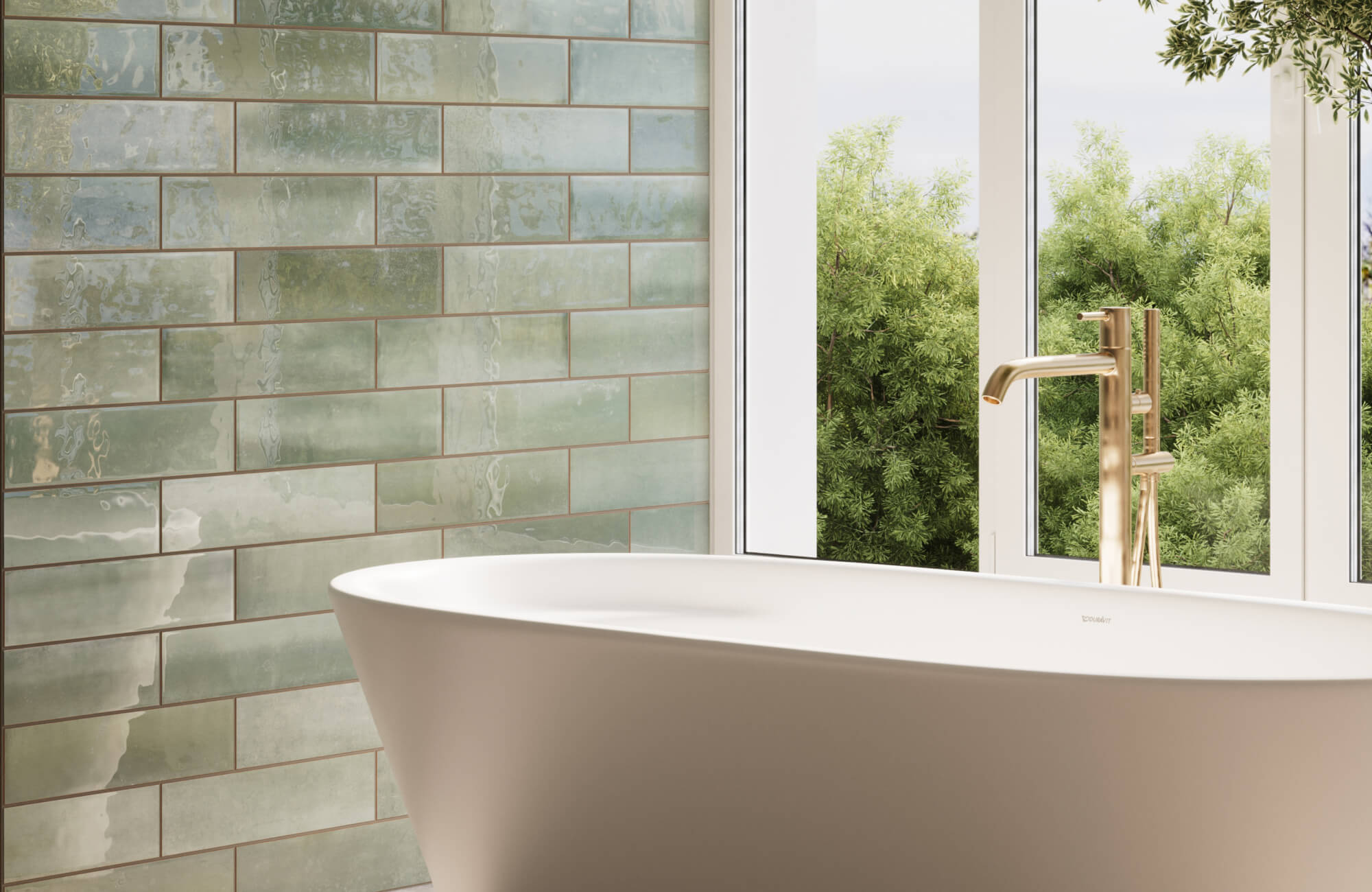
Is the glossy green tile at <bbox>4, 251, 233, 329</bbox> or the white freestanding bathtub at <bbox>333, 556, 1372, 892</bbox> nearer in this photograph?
the white freestanding bathtub at <bbox>333, 556, 1372, 892</bbox>

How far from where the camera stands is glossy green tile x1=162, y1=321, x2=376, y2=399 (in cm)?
233

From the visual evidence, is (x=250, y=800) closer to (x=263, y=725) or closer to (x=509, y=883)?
(x=263, y=725)

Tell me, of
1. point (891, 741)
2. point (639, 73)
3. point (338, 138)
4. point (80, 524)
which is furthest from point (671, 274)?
point (891, 741)

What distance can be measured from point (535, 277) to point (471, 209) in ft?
0.64

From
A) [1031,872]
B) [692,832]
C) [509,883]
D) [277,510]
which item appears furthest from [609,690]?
[277,510]

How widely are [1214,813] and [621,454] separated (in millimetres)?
1676

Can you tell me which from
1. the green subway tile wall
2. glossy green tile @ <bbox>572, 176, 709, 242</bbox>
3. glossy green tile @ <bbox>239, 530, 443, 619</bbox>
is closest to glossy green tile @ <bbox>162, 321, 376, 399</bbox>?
the green subway tile wall

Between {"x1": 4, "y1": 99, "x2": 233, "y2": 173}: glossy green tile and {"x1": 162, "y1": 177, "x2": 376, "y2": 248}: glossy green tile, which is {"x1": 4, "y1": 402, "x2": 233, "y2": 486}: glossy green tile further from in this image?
{"x1": 4, "y1": 99, "x2": 233, "y2": 173}: glossy green tile

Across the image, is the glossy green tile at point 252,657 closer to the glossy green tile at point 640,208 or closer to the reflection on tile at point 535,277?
the reflection on tile at point 535,277

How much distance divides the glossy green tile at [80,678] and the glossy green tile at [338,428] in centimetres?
39

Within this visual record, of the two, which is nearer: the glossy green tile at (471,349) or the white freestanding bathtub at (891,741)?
the white freestanding bathtub at (891,741)

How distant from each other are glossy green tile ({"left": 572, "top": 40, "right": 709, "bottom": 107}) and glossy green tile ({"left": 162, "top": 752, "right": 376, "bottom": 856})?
148 centimetres

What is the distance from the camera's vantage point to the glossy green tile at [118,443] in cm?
221

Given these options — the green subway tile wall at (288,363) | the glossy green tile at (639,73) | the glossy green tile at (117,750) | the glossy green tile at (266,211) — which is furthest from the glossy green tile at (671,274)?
the glossy green tile at (117,750)
